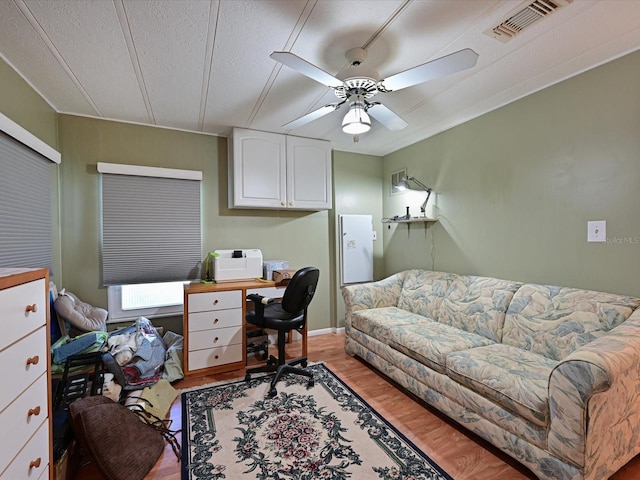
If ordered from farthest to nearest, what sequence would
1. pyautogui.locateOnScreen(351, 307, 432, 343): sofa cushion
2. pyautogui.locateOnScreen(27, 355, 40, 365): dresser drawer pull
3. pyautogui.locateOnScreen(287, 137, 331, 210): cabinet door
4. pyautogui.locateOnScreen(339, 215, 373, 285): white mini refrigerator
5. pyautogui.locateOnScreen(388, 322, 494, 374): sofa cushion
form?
pyautogui.locateOnScreen(339, 215, 373, 285): white mini refrigerator < pyautogui.locateOnScreen(287, 137, 331, 210): cabinet door < pyautogui.locateOnScreen(351, 307, 432, 343): sofa cushion < pyautogui.locateOnScreen(388, 322, 494, 374): sofa cushion < pyautogui.locateOnScreen(27, 355, 40, 365): dresser drawer pull

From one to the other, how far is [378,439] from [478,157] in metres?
2.52

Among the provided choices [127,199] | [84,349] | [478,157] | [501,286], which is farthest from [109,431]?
[478,157]

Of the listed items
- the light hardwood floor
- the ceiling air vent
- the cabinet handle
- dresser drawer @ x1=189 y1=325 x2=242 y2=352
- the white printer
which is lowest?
the light hardwood floor

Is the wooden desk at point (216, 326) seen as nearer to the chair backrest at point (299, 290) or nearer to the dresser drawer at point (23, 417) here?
the chair backrest at point (299, 290)

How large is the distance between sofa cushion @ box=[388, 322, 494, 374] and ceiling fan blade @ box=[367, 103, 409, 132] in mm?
1639

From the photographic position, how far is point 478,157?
2.81 m

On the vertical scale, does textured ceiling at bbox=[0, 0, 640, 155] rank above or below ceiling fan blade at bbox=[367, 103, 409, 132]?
above

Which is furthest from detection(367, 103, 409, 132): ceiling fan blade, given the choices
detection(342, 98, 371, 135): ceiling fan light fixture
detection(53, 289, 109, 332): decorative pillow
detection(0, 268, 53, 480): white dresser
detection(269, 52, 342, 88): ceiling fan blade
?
detection(53, 289, 109, 332): decorative pillow

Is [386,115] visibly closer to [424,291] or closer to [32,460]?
[424,291]

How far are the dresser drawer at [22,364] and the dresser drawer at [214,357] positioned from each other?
58.8 inches

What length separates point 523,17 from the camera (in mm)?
1547

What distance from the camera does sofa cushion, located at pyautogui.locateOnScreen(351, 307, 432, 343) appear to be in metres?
2.59

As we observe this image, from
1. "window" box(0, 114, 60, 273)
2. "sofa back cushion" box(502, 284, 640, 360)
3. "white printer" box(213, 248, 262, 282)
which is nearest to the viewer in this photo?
"sofa back cushion" box(502, 284, 640, 360)

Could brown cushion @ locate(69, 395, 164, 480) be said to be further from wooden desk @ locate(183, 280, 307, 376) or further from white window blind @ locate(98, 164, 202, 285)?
white window blind @ locate(98, 164, 202, 285)
